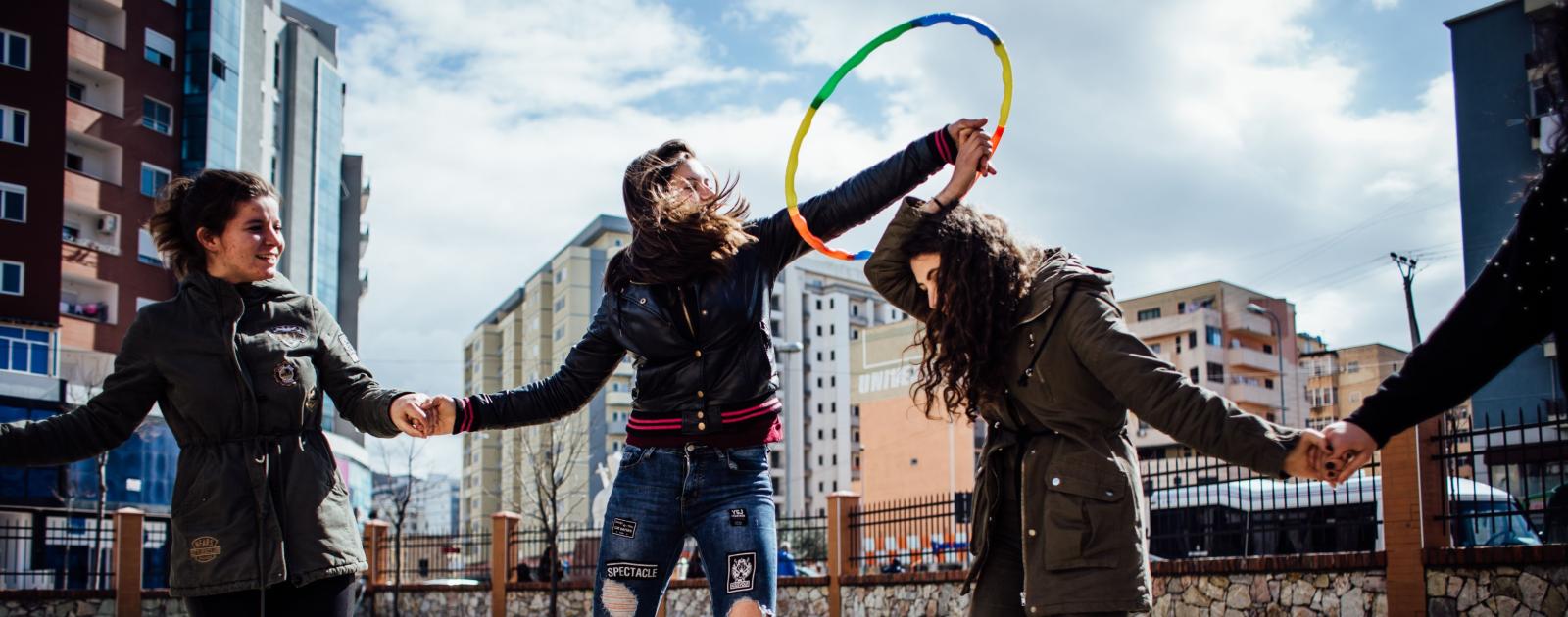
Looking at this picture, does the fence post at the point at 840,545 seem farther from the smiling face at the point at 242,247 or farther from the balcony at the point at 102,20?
the balcony at the point at 102,20

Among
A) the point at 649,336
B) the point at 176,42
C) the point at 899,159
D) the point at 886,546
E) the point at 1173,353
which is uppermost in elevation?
the point at 176,42

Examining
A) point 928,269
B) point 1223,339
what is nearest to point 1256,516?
point 928,269

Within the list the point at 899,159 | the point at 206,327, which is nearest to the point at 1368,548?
the point at 899,159

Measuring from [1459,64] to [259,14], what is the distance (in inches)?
1725

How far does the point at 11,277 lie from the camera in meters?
35.8

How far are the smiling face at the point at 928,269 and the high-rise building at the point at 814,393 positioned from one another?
108 metres

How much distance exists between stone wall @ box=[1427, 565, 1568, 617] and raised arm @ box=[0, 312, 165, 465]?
9227mm

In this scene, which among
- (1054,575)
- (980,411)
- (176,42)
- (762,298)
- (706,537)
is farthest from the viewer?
(176,42)

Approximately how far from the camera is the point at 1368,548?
11.7m

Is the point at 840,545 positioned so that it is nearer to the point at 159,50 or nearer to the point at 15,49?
the point at 15,49

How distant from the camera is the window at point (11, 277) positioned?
35625 millimetres

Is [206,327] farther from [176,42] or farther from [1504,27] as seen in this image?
[1504,27]

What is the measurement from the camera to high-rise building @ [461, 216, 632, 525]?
3898 inches

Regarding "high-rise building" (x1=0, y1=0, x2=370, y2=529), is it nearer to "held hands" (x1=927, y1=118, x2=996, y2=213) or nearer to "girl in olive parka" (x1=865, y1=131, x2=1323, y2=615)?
"held hands" (x1=927, y1=118, x2=996, y2=213)
